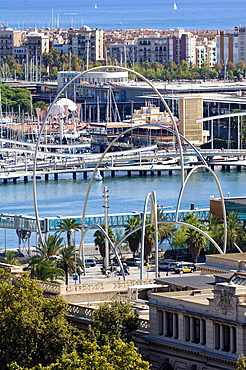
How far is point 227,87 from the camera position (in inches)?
5906

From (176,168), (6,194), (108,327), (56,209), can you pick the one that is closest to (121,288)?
(108,327)

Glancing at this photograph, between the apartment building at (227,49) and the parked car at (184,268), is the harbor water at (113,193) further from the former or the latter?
the apartment building at (227,49)

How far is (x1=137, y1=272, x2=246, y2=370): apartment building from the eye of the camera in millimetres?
25234

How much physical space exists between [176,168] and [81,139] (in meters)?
24.6

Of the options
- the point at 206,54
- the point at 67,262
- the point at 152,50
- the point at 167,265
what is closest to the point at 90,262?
the point at 167,265

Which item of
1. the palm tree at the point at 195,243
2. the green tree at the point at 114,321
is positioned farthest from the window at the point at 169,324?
the palm tree at the point at 195,243

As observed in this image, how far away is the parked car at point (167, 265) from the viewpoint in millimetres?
50406

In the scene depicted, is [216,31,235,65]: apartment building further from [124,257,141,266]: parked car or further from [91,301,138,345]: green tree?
[91,301,138,345]: green tree

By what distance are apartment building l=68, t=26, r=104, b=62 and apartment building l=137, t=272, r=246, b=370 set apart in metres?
163

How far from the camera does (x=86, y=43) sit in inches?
7505

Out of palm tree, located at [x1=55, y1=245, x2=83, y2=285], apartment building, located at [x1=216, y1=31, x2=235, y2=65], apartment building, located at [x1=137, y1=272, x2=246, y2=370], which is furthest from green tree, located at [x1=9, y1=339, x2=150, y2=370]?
apartment building, located at [x1=216, y1=31, x2=235, y2=65]

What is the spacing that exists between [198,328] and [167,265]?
24.9 m

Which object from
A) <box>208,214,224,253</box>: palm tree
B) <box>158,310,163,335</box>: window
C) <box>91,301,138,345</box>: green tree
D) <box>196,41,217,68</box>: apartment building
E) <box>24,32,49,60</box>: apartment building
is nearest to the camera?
<box>158,310,163,335</box>: window

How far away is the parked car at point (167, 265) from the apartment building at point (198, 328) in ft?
72.6
